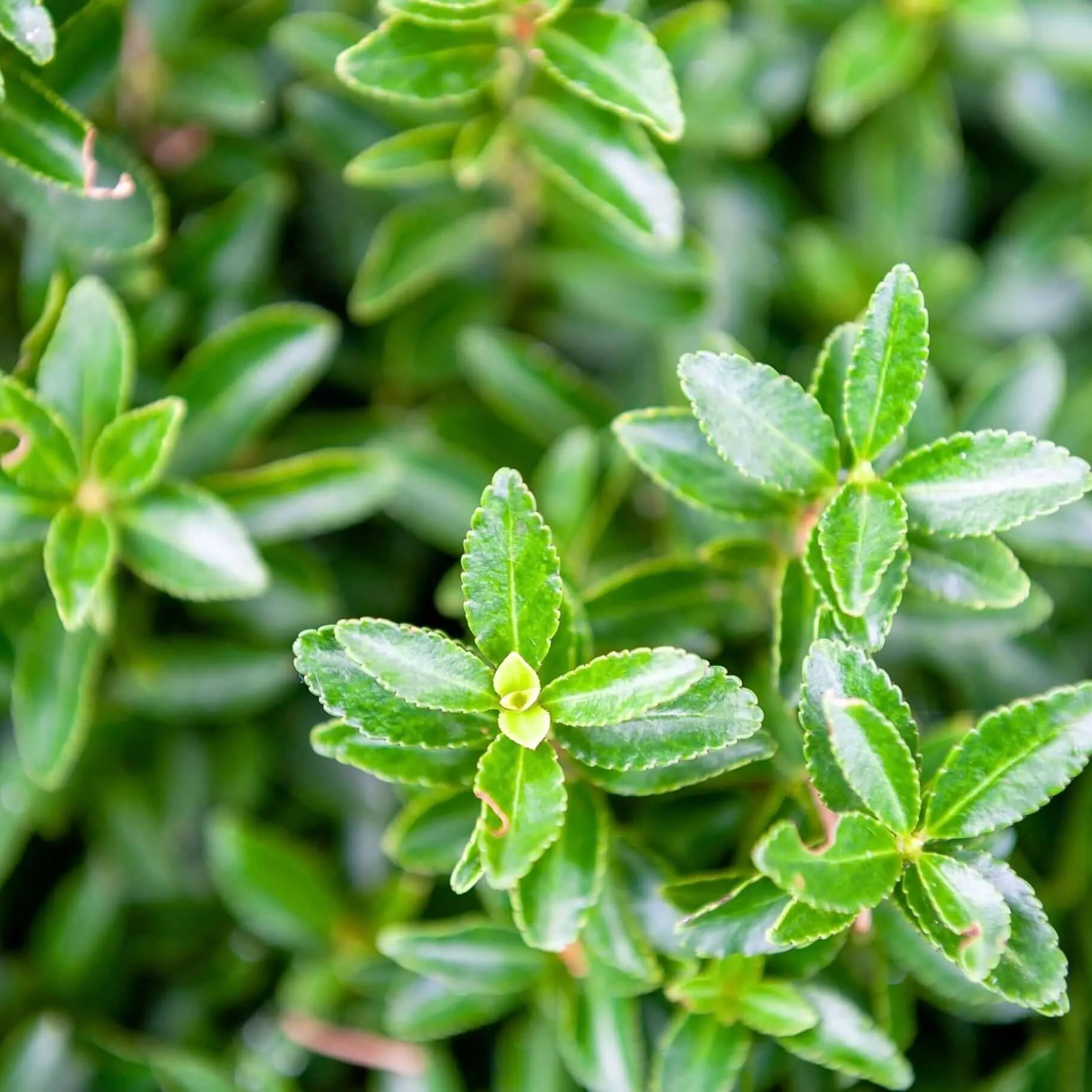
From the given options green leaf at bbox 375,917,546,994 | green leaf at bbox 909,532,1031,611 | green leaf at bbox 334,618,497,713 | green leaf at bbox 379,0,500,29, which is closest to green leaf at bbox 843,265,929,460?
green leaf at bbox 909,532,1031,611

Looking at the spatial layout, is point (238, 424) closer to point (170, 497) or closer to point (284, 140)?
point (170, 497)

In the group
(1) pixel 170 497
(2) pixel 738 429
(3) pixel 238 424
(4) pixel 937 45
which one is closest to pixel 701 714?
(2) pixel 738 429

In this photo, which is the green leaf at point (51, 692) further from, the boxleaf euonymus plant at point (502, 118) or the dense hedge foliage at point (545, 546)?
the boxleaf euonymus plant at point (502, 118)

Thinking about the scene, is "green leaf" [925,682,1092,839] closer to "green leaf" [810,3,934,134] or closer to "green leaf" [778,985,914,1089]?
"green leaf" [778,985,914,1089]

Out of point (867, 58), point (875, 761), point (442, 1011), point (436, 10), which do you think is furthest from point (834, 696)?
point (867, 58)

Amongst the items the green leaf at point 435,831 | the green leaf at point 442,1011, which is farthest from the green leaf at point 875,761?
the green leaf at point 442,1011
